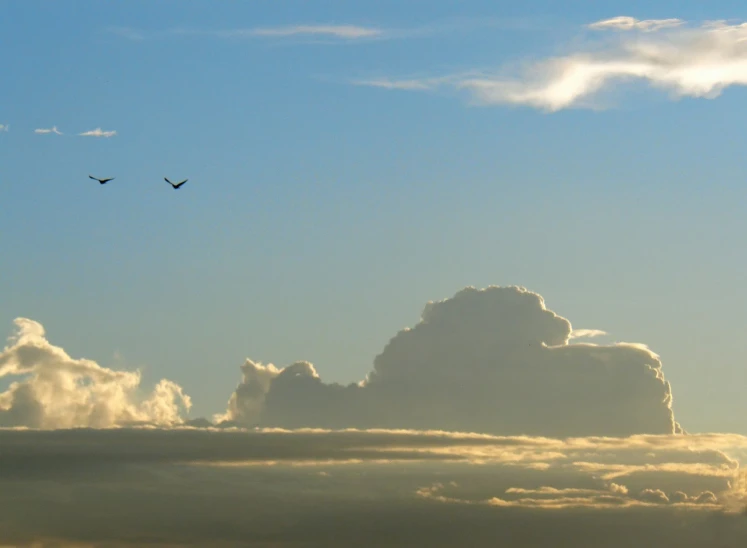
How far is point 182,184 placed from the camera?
589ft

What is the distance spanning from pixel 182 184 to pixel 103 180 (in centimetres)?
2784

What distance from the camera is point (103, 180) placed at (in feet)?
570
